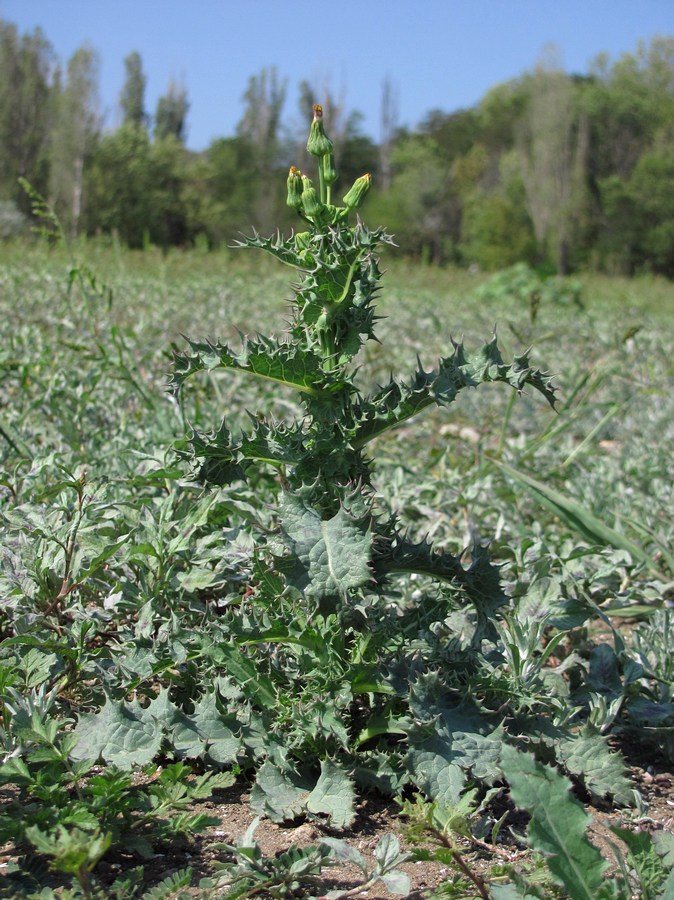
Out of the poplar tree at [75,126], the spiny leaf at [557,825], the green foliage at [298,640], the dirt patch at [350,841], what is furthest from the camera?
the poplar tree at [75,126]

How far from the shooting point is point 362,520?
63.9 inches

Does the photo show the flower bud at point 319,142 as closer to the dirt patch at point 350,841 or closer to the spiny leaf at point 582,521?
the dirt patch at point 350,841

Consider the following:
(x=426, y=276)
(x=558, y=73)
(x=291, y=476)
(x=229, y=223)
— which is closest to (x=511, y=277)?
(x=426, y=276)

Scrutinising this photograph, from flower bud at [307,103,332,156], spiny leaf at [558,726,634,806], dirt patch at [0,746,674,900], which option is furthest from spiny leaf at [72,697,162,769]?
flower bud at [307,103,332,156]

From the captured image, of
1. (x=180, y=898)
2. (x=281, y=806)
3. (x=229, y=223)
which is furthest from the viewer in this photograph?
(x=229, y=223)

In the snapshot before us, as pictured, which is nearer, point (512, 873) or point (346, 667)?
point (512, 873)

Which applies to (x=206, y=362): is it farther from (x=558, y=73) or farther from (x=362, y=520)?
(x=558, y=73)

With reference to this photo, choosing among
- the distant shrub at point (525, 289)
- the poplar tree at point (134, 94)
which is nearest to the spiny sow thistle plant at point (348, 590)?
the distant shrub at point (525, 289)

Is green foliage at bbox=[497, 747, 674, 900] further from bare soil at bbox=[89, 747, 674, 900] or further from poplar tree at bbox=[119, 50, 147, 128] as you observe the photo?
poplar tree at bbox=[119, 50, 147, 128]

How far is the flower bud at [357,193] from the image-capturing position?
1720mm

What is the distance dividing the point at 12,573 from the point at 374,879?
113 cm

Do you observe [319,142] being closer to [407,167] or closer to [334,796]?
[334,796]

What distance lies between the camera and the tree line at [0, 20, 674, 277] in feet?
55.6

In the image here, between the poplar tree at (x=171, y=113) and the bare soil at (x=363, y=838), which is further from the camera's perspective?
the poplar tree at (x=171, y=113)
